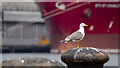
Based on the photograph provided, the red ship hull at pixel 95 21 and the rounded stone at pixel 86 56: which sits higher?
the rounded stone at pixel 86 56

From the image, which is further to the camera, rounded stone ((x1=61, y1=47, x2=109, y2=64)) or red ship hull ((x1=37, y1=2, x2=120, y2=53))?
red ship hull ((x1=37, y1=2, x2=120, y2=53))

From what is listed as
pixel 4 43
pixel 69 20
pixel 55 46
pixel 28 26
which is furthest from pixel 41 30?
pixel 69 20

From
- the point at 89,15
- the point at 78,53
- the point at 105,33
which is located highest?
the point at 78,53

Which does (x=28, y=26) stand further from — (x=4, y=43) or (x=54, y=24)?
(x=54, y=24)

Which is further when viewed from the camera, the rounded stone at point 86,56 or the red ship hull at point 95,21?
the red ship hull at point 95,21

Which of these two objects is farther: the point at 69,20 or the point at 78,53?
the point at 69,20

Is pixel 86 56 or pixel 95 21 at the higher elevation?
pixel 86 56

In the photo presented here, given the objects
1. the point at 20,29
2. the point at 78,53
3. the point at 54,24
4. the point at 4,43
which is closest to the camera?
the point at 78,53

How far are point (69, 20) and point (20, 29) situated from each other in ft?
119

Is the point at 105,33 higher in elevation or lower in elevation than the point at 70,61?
lower

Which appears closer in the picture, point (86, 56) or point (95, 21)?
point (86, 56)

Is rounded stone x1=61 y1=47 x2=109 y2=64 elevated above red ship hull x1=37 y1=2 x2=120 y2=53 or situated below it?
above

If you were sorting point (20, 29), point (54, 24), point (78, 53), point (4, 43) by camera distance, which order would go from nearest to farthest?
point (78, 53) → point (54, 24) → point (4, 43) → point (20, 29)

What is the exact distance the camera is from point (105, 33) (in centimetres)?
3088
